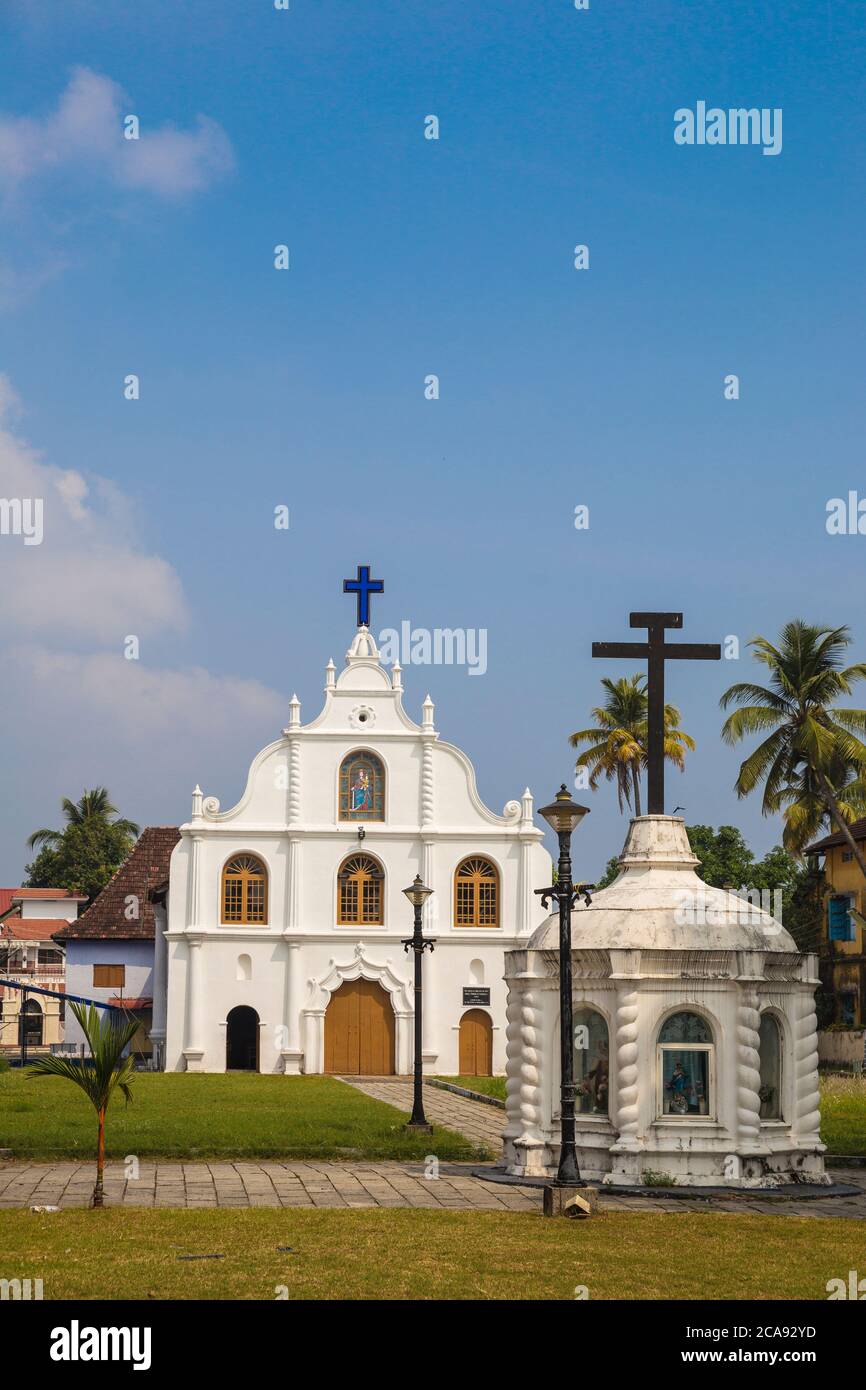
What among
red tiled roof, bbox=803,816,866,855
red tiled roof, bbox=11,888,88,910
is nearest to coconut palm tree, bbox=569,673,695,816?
red tiled roof, bbox=803,816,866,855

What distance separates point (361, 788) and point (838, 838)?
52.4ft

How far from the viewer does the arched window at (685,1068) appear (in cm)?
1775

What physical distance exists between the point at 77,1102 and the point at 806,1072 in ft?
50.2

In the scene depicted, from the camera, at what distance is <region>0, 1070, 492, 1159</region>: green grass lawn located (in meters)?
20.5

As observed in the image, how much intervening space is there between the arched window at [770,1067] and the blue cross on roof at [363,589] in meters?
28.9

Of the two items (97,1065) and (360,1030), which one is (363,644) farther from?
(97,1065)

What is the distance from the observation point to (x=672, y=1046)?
17844mm

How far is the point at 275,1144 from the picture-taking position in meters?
21.0

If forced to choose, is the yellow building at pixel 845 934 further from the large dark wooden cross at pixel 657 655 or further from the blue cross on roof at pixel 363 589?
the large dark wooden cross at pixel 657 655

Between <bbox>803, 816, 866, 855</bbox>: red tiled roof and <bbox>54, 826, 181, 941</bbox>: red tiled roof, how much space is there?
2123 cm

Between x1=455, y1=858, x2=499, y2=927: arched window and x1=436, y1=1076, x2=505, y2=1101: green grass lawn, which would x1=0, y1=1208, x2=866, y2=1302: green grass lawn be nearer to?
x1=436, y1=1076, x2=505, y2=1101: green grass lawn

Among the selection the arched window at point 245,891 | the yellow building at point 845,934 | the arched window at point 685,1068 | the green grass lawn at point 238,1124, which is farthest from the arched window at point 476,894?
the arched window at point 685,1068

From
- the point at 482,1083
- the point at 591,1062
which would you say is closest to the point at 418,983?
the point at 591,1062
